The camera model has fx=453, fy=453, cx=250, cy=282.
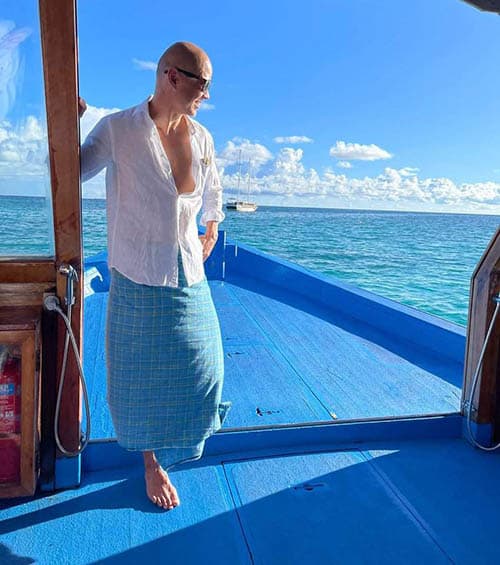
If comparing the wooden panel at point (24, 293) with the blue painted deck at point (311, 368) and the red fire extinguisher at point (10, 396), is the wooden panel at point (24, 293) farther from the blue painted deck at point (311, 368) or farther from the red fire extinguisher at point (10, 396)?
the blue painted deck at point (311, 368)

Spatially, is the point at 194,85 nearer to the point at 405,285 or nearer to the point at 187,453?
the point at 187,453

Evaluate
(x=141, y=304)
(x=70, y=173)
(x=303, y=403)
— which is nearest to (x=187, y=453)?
(x=141, y=304)

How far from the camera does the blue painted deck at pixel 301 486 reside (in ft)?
4.01

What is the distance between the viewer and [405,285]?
1208 cm

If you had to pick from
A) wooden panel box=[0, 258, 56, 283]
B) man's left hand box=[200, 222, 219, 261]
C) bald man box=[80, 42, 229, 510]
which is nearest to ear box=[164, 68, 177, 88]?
bald man box=[80, 42, 229, 510]

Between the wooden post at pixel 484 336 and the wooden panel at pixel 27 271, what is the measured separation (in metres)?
1.58

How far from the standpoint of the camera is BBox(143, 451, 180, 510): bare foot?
1.37 m

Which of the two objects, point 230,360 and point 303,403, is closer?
point 303,403

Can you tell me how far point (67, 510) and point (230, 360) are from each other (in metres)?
1.36

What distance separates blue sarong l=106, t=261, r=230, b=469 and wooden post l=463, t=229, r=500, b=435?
3.64 ft

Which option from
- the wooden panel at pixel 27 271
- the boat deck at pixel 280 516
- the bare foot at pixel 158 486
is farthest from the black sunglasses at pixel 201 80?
the boat deck at pixel 280 516

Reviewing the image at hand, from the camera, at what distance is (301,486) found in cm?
149

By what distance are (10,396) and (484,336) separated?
5.62 ft

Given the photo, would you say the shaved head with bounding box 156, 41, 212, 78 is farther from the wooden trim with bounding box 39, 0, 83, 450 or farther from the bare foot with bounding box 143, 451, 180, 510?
the bare foot with bounding box 143, 451, 180, 510
